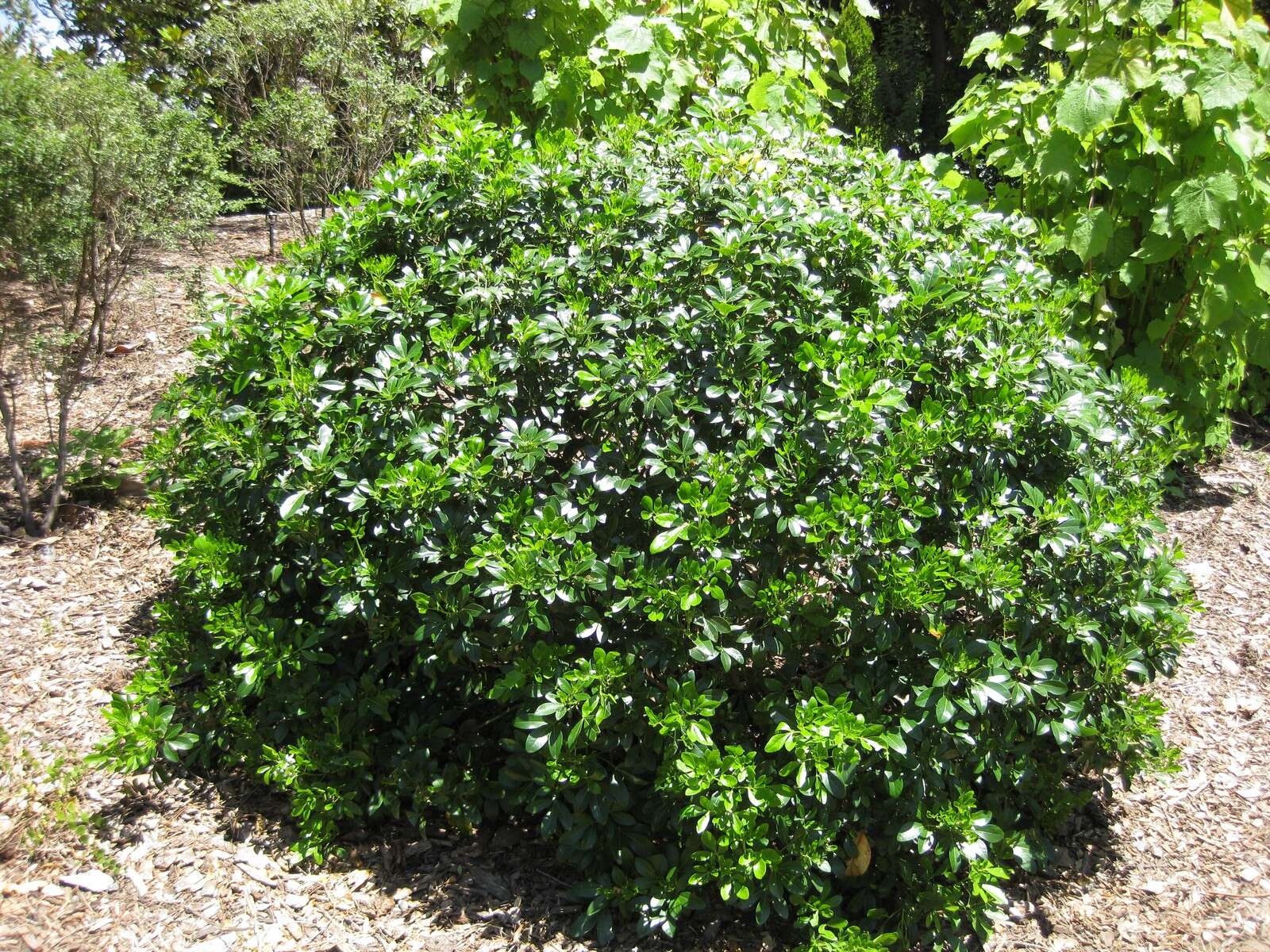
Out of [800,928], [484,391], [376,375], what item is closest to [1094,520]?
[800,928]

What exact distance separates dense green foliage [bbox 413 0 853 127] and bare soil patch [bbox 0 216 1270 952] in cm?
262

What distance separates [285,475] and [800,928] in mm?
1903

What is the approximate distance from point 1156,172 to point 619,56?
7.92ft

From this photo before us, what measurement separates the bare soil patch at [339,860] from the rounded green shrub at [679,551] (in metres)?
0.15

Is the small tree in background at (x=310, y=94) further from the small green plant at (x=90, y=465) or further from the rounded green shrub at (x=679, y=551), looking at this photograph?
the rounded green shrub at (x=679, y=551)

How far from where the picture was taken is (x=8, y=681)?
3273 millimetres

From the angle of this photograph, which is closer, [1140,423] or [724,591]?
[724,591]

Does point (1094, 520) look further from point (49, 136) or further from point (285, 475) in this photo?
point (49, 136)

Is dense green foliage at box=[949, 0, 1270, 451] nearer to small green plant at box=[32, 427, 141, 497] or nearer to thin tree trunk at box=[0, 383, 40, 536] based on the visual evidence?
small green plant at box=[32, 427, 141, 497]

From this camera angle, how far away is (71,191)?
3.87 metres

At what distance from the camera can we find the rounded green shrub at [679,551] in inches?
98.3

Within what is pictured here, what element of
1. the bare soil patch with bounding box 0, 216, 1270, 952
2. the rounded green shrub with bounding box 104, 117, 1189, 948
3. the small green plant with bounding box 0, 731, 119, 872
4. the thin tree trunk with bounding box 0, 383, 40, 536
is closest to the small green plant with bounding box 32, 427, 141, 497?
the thin tree trunk with bounding box 0, 383, 40, 536

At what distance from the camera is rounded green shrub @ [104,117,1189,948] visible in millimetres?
2496

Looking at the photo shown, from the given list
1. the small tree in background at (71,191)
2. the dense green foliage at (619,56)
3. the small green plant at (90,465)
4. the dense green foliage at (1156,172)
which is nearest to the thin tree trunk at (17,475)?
the small tree in background at (71,191)
